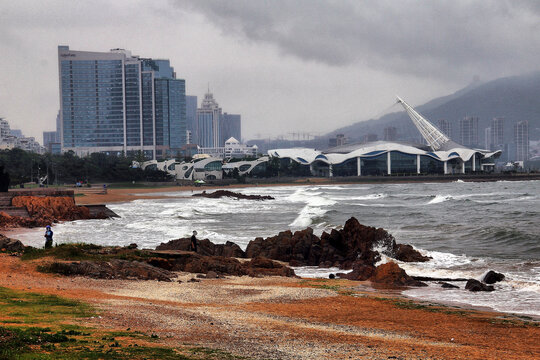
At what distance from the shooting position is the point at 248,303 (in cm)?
1662

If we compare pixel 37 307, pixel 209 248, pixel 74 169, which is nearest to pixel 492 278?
pixel 209 248

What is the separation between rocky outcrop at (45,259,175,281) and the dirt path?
2.41 ft

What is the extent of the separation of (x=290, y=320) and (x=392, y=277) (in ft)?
28.1

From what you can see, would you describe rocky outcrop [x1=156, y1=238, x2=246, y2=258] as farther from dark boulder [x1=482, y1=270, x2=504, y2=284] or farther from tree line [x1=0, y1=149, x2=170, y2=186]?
tree line [x1=0, y1=149, x2=170, y2=186]

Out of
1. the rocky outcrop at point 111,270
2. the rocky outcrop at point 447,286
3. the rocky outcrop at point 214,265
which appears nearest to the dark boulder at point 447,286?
the rocky outcrop at point 447,286

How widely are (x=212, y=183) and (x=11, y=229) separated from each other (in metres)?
89.4

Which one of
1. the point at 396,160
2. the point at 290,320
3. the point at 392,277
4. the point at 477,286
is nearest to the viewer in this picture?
the point at 290,320

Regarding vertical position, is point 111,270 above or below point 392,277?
A: above

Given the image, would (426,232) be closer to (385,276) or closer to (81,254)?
(385,276)

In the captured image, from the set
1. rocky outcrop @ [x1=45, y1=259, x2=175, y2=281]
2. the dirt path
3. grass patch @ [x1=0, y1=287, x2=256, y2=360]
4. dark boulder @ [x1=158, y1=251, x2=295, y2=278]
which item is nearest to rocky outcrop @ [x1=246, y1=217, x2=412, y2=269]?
dark boulder @ [x1=158, y1=251, x2=295, y2=278]

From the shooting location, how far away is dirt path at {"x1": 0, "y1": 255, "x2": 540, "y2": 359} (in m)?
11.3

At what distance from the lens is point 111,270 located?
20.1 metres

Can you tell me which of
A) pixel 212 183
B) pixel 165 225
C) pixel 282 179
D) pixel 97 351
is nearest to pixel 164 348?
pixel 97 351

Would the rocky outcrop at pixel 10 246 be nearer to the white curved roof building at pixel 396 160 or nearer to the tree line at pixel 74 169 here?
the tree line at pixel 74 169
